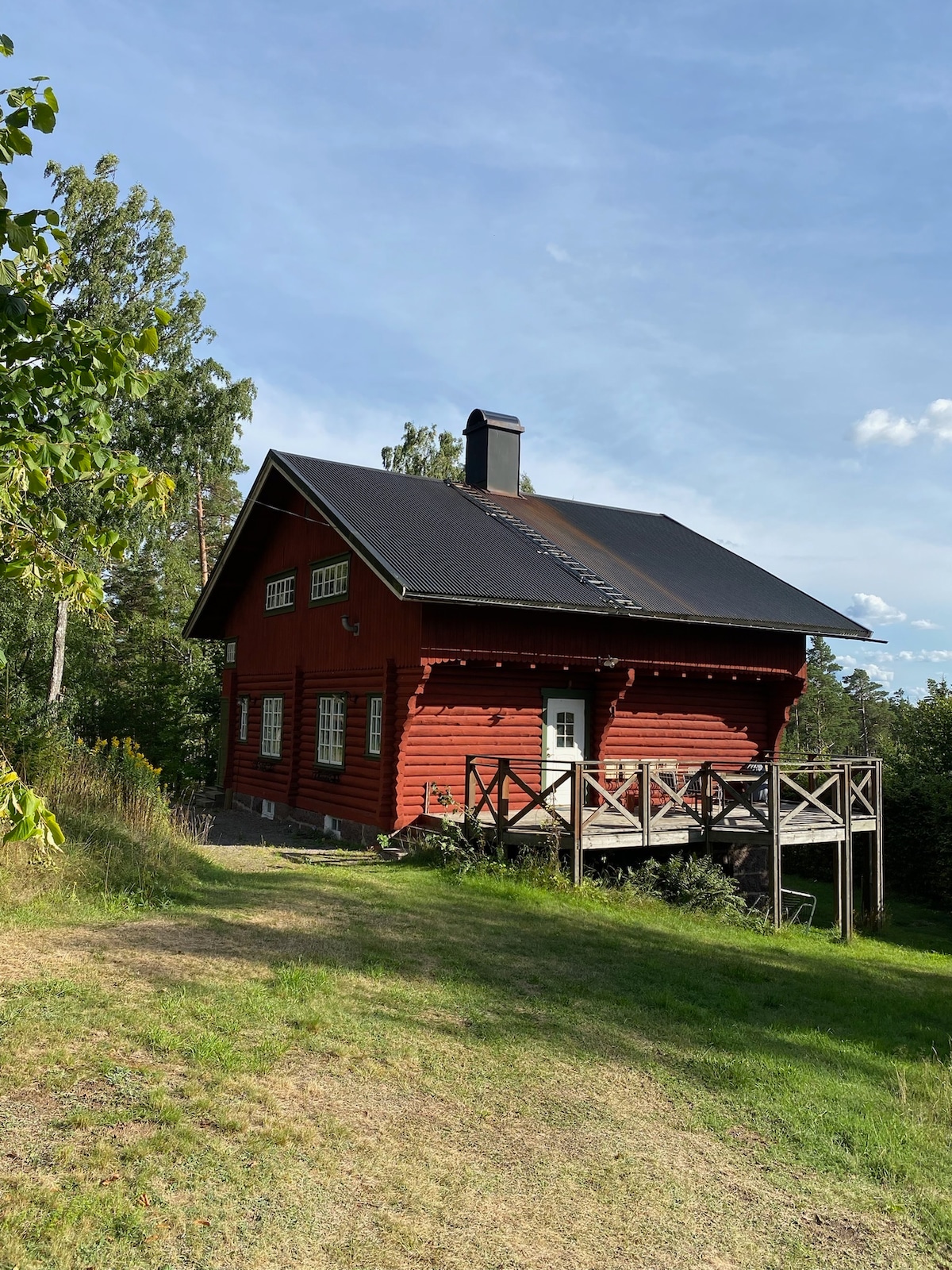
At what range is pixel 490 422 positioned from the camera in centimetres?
2175

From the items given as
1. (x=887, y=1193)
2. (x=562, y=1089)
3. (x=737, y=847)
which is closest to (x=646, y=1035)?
(x=562, y=1089)

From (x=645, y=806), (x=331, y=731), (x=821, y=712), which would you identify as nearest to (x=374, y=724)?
(x=331, y=731)

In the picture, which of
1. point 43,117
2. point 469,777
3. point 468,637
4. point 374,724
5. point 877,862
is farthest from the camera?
point 877,862

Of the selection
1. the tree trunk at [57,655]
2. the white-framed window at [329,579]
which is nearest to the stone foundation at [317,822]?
the white-framed window at [329,579]

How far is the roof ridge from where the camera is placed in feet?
53.8

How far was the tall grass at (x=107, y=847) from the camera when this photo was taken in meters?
8.85

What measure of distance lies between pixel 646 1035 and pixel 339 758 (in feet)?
36.8

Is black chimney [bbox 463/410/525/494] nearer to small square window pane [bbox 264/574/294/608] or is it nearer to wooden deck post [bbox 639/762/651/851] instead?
small square window pane [bbox 264/574/294/608]

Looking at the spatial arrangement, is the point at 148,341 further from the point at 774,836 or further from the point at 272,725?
the point at 272,725

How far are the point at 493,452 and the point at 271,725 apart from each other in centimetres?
800

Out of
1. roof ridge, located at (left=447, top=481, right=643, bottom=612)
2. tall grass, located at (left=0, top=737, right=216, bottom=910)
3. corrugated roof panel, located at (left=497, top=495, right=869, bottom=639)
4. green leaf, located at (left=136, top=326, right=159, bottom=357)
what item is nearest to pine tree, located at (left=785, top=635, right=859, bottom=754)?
corrugated roof panel, located at (left=497, top=495, right=869, bottom=639)

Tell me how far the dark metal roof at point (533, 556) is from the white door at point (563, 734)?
7.51 ft

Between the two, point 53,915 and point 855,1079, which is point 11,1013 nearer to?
point 53,915

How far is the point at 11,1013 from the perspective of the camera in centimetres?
599
